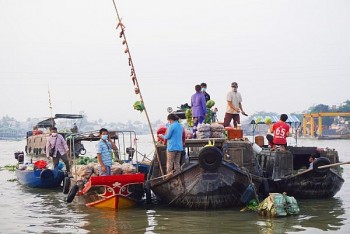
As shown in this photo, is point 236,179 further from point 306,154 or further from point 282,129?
point 306,154

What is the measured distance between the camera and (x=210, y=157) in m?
12.2

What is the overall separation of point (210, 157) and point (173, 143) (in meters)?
0.97

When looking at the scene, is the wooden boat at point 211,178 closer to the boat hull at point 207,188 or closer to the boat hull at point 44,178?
the boat hull at point 207,188

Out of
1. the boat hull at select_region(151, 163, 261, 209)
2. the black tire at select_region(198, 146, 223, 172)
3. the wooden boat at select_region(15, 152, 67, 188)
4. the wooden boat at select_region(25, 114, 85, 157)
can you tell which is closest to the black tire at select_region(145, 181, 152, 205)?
the boat hull at select_region(151, 163, 261, 209)

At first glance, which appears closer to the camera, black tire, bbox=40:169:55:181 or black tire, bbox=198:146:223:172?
black tire, bbox=198:146:223:172

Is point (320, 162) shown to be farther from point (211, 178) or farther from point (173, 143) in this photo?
point (173, 143)

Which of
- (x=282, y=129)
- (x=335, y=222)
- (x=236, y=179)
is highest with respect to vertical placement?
(x=282, y=129)

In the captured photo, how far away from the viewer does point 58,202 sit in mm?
15227

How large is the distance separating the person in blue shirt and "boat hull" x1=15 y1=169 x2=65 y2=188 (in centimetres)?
627

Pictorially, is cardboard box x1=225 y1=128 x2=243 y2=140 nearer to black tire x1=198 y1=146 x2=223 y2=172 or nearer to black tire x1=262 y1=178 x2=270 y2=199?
black tire x1=262 y1=178 x2=270 y2=199

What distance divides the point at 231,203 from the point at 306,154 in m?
4.36

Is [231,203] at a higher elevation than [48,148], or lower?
lower

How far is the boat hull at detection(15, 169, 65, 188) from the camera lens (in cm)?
1800

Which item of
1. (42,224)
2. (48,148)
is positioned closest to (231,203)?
(42,224)
